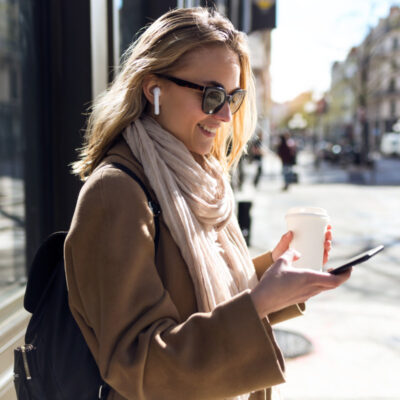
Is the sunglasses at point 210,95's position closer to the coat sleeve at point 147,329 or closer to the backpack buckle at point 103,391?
the coat sleeve at point 147,329

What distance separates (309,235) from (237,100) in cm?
49

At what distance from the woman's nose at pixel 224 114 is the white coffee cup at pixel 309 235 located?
38 cm

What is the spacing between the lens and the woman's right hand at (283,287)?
4.33 feet

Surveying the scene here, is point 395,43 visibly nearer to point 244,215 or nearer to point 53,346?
point 244,215

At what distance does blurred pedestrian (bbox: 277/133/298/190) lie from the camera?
17.5m

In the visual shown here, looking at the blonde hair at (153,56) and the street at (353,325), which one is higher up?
the blonde hair at (153,56)

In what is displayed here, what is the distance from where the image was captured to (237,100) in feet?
5.50

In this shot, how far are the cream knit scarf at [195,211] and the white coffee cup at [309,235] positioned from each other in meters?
0.19

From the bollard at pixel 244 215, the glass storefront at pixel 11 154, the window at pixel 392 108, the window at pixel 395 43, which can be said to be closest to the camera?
the glass storefront at pixel 11 154

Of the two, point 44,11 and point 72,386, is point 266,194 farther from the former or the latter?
point 72,386

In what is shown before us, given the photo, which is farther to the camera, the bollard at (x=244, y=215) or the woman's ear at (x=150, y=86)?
the bollard at (x=244, y=215)

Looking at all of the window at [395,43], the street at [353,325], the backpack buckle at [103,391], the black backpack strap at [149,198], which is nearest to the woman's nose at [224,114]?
the black backpack strap at [149,198]

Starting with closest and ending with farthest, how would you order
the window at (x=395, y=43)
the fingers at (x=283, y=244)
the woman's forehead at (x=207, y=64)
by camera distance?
1. the woman's forehead at (x=207, y=64)
2. the fingers at (x=283, y=244)
3. the window at (x=395, y=43)

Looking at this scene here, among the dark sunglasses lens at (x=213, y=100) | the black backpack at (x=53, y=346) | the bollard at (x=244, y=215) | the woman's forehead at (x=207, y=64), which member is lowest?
the bollard at (x=244, y=215)
